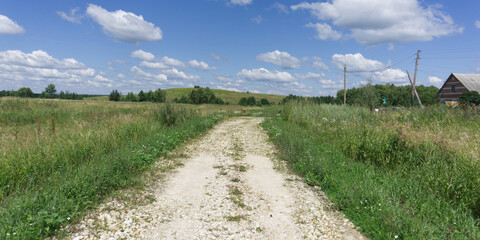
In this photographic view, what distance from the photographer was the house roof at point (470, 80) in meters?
40.5

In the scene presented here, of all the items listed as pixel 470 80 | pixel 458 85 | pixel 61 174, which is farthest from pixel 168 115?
pixel 470 80

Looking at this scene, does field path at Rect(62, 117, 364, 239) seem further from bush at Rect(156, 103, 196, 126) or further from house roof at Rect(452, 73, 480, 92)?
house roof at Rect(452, 73, 480, 92)

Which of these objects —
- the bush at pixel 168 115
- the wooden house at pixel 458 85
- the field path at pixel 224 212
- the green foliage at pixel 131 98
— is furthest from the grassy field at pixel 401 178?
the green foliage at pixel 131 98

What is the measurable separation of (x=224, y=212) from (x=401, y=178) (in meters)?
4.36

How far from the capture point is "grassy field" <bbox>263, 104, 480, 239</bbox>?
3.79 meters

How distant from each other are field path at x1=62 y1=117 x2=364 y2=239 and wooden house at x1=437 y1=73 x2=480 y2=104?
47738mm

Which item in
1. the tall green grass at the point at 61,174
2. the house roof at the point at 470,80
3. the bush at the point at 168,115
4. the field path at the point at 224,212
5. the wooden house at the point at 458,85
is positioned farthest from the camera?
the wooden house at the point at 458,85

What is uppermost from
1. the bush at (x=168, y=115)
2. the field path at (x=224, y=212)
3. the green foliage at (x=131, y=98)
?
the green foliage at (x=131, y=98)

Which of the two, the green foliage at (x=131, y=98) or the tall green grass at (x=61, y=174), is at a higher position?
the green foliage at (x=131, y=98)

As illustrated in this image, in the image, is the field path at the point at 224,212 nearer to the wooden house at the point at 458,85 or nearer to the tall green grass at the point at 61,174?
the tall green grass at the point at 61,174

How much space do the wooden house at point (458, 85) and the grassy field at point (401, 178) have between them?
137 feet

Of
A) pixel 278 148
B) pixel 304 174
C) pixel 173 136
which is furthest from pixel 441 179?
pixel 173 136

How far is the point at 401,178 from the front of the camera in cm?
593

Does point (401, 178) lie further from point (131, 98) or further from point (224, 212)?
point (131, 98)
